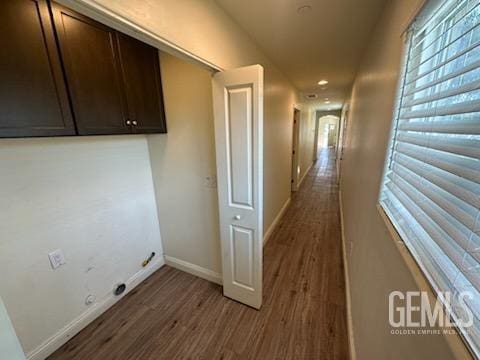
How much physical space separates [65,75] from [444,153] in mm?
1934

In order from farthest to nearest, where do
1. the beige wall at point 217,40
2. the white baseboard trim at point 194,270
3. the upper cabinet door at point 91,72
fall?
the white baseboard trim at point 194,270 → the upper cabinet door at point 91,72 → the beige wall at point 217,40

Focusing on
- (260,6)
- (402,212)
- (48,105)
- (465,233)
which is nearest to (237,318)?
(402,212)

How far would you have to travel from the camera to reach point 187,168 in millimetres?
1989

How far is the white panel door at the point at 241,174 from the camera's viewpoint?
1421mm

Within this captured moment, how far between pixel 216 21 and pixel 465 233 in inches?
68.2

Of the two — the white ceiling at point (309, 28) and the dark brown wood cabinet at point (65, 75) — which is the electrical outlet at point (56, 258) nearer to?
the dark brown wood cabinet at point (65, 75)

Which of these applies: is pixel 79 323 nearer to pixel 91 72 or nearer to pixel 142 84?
pixel 91 72

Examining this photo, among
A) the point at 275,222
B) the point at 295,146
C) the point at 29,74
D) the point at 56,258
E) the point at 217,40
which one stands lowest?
the point at 275,222

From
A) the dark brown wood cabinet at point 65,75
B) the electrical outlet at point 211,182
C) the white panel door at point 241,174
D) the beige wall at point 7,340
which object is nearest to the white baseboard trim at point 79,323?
the white panel door at point 241,174

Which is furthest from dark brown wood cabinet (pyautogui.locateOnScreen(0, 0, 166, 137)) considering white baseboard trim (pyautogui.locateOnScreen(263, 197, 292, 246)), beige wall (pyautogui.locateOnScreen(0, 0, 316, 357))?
white baseboard trim (pyautogui.locateOnScreen(263, 197, 292, 246))

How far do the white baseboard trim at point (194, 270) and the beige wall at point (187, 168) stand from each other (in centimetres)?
5

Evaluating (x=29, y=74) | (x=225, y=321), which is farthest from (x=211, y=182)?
(x=29, y=74)

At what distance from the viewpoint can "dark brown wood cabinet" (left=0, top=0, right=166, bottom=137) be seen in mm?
1055

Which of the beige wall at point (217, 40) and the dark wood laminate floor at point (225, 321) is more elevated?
the beige wall at point (217, 40)
